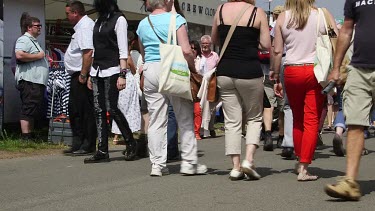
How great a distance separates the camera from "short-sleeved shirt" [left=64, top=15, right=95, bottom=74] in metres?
8.74

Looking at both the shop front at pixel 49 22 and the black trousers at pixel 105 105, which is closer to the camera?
the black trousers at pixel 105 105

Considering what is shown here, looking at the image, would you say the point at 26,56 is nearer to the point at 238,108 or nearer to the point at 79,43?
the point at 79,43

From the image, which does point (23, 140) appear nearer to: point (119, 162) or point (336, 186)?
point (119, 162)

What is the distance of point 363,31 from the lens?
18.7ft

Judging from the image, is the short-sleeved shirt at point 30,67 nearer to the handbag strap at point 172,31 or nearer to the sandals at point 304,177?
the handbag strap at point 172,31

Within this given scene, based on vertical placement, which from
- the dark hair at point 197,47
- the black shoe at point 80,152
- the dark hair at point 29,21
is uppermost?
the dark hair at point 29,21

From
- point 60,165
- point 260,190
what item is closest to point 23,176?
point 60,165

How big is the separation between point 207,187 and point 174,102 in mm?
1167

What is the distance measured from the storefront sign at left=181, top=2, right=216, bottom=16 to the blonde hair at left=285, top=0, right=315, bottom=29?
36.6 feet

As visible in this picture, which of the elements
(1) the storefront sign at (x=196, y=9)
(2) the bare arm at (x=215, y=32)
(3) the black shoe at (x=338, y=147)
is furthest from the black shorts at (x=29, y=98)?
(1) the storefront sign at (x=196, y=9)

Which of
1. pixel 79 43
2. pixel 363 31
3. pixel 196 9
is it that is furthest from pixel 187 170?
pixel 196 9

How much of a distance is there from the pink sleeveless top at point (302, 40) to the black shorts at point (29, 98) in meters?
4.60

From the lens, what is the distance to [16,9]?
1199 cm

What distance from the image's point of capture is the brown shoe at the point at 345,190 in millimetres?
5461
